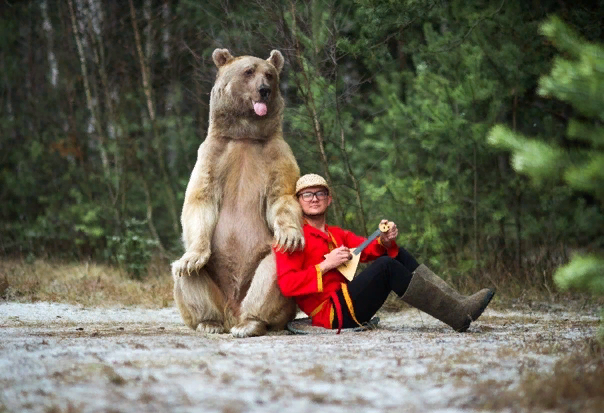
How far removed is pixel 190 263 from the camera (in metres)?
5.42

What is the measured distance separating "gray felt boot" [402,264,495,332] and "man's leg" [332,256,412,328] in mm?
120

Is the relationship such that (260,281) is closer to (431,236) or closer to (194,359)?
(194,359)

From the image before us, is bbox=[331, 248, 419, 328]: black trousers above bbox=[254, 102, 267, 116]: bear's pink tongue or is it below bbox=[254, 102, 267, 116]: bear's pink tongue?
below

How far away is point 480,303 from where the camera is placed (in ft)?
17.6

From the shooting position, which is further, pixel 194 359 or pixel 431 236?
pixel 431 236

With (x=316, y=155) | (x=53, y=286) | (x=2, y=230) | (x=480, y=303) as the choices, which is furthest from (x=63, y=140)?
(x=480, y=303)

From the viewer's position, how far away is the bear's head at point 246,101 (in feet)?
19.0

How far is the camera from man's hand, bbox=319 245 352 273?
17.7 ft

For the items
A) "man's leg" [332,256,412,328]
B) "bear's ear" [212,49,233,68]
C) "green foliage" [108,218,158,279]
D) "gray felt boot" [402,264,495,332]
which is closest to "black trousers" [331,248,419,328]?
"man's leg" [332,256,412,328]

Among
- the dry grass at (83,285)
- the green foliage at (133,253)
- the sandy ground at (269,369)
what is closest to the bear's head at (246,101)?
the sandy ground at (269,369)

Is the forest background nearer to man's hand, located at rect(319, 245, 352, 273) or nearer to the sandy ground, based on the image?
man's hand, located at rect(319, 245, 352, 273)

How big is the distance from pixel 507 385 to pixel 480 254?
221 inches

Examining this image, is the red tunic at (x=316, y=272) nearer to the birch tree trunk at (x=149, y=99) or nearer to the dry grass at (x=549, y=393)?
the dry grass at (x=549, y=393)

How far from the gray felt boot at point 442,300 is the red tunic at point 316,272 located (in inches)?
16.9
